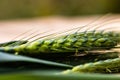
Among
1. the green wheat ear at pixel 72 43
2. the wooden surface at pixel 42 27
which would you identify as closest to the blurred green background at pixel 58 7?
the wooden surface at pixel 42 27

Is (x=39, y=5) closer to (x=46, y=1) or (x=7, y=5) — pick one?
(x=46, y=1)

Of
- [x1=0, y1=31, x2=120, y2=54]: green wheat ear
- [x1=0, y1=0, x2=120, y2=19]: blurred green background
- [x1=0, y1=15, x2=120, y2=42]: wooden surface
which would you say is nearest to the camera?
[x1=0, y1=31, x2=120, y2=54]: green wheat ear

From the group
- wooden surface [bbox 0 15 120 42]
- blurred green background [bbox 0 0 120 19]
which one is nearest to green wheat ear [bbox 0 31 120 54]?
wooden surface [bbox 0 15 120 42]

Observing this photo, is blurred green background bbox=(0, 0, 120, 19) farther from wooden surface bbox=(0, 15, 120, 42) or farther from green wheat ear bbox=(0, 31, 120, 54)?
green wheat ear bbox=(0, 31, 120, 54)

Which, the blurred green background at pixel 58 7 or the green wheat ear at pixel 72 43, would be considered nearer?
the green wheat ear at pixel 72 43

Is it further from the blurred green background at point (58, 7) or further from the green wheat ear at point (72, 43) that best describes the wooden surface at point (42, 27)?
the blurred green background at point (58, 7)

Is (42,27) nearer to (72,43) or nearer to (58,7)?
(72,43)

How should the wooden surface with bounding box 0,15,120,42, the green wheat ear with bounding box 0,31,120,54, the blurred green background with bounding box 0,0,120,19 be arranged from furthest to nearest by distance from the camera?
the blurred green background with bounding box 0,0,120,19
the wooden surface with bounding box 0,15,120,42
the green wheat ear with bounding box 0,31,120,54

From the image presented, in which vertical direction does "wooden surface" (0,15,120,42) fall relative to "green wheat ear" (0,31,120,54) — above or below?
above

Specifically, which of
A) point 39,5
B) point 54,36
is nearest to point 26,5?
point 39,5
